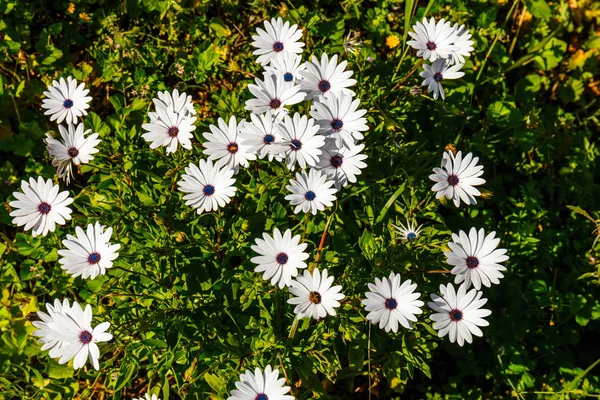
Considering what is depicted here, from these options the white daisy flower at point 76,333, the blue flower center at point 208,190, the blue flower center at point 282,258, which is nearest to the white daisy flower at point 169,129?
the blue flower center at point 208,190

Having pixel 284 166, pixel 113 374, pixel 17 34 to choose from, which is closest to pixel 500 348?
pixel 284 166

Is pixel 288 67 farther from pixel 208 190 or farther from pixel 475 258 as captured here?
pixel 475 258

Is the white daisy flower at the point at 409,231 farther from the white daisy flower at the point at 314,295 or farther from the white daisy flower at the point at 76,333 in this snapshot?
the white daisy flower at the point at 76,333

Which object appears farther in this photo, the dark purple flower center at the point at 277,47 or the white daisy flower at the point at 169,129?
the dark purple flower center at the point at 277,47

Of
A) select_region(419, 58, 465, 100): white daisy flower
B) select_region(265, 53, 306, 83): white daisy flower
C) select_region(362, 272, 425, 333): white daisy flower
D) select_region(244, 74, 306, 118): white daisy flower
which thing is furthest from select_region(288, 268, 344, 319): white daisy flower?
select_region(419, 58, 465, 100): white daisy flower

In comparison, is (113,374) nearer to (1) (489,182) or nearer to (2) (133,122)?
(2) (133,122)

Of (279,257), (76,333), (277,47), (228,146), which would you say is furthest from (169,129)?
(76,333)
